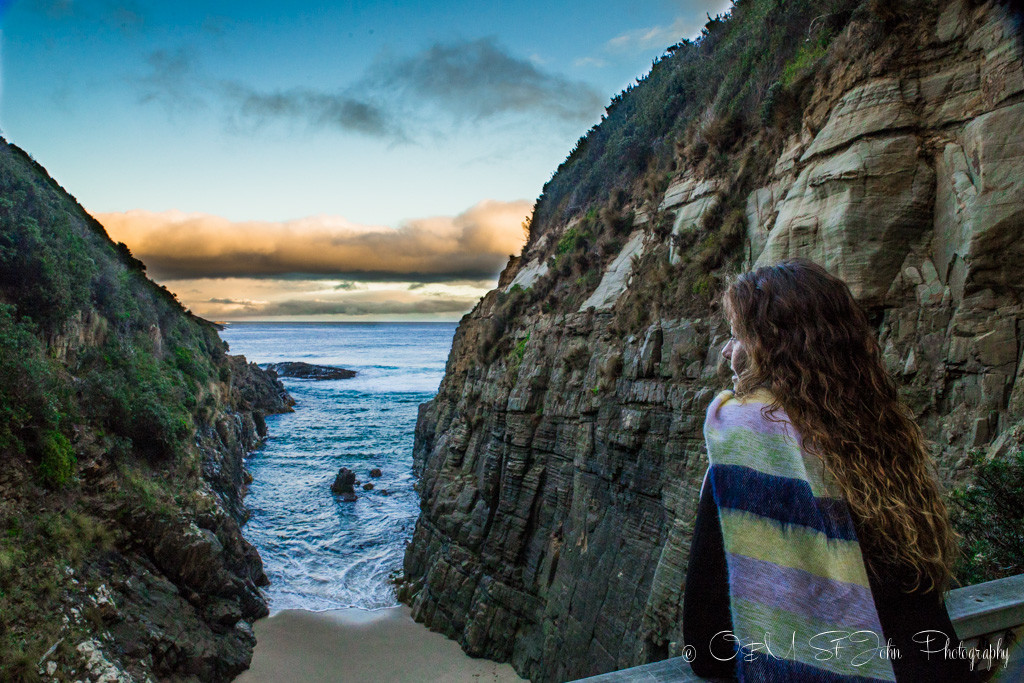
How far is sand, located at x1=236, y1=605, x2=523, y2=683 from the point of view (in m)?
12.5

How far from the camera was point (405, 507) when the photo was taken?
23.5 meters

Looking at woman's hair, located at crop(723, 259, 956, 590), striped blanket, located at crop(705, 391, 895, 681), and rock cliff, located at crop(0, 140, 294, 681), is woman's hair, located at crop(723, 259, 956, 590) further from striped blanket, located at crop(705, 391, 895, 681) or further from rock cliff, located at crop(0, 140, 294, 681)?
rock cliff, located at crop(0, 140, 294, 681)

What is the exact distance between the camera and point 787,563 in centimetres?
168

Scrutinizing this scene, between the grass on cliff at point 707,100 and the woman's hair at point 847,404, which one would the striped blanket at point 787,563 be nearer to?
the woman's hair at point 847,404

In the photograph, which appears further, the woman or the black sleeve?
the black sleeve

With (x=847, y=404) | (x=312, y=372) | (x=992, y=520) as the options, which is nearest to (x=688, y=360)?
(x=992, y=520)

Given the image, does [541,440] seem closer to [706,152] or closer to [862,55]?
[706,152]

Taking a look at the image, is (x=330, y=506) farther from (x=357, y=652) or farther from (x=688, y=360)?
(x=688, y=360)

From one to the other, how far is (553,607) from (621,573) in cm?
226

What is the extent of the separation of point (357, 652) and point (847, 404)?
1450 centimetres

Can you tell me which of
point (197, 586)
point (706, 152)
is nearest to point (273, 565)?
point (197, 586)

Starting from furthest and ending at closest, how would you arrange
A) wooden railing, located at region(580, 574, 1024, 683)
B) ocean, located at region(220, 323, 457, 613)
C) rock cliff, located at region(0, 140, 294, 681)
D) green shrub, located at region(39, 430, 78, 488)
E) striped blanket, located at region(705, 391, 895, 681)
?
ocean, located at region(220, 323, 457, 613), green shrub, located at region(39, 430, 78, 488), rock cliff, located at region(0, 140, 294, 681), wooden railing, located at region(580, 574, 1024, 683), striped blanket, located at region(705, 391, 895, 681)

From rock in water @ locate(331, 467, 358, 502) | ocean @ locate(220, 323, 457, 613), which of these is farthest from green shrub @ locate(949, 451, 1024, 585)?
rock in water @ locate(331, 467, 358, 502)

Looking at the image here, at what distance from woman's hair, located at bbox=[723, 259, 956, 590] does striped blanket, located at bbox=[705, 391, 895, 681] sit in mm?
75
